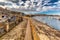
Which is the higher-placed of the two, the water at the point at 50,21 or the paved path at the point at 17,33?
the water at the point at 50,21

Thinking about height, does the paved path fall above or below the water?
Answer: below

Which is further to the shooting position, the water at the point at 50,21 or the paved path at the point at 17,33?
the water at the point at 50,21

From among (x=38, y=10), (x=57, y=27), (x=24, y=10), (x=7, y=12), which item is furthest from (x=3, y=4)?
(x=57, y=27)

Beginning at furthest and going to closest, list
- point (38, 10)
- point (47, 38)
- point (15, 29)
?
point (38, 10)
point (15, 29)
point (47, 38)

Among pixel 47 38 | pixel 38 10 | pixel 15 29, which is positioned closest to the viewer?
pixel 47 38

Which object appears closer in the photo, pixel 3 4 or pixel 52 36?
pixel 52 36

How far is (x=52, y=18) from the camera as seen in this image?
565cm

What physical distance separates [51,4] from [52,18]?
499mm

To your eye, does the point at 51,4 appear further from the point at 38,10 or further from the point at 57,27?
the point at 57,27

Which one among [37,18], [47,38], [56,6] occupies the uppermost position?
[56,6]

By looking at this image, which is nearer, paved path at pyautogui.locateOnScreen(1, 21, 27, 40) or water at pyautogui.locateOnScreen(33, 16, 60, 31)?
paved path at pyautogui.locateOnScreen(1, 21, 27, 40)

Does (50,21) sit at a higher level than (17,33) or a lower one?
higher

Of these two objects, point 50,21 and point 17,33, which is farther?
point 50,21

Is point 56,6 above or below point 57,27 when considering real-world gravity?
above
